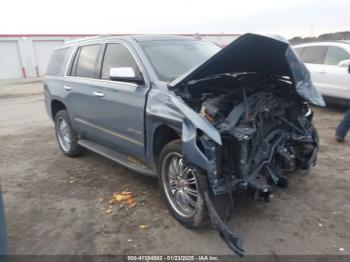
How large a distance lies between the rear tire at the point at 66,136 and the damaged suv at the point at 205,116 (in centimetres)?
114

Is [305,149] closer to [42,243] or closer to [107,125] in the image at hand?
[107,125]

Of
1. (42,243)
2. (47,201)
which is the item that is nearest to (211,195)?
(42,243)

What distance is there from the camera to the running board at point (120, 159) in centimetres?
435

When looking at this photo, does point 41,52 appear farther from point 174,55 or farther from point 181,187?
point 181,187

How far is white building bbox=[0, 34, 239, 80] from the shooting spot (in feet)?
101

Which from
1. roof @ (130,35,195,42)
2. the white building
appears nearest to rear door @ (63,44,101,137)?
roof @ (130,35,195,42)

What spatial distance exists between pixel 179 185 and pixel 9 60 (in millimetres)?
31218

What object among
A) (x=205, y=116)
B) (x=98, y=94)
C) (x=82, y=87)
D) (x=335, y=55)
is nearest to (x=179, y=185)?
(x=205, y=116)

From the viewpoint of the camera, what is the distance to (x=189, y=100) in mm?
3787

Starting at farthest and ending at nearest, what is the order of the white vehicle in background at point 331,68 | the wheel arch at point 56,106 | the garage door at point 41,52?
1. the garage door at point 41,52
2. the white vehicle in background at point 331,68
3. the wheel arch at point 56,106

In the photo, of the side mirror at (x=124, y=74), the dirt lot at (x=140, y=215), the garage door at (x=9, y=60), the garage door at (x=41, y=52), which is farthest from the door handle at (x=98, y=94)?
the garage door at (x=41, y=52)

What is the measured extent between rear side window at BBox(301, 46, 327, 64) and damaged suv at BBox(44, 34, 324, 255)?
215 inches

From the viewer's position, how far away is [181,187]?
3.85 meters

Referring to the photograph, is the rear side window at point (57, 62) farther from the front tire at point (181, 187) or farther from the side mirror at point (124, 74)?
the front tire at point (181, 187)
